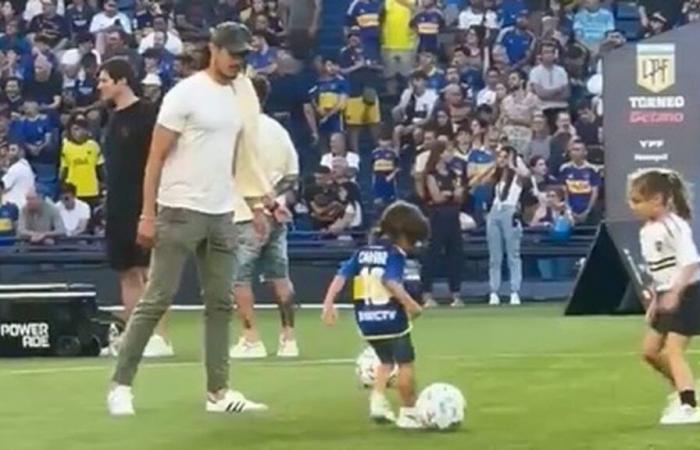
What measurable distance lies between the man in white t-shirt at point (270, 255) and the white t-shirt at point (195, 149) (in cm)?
346

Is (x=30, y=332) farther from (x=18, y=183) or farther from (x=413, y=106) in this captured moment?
(x=413, y=106)

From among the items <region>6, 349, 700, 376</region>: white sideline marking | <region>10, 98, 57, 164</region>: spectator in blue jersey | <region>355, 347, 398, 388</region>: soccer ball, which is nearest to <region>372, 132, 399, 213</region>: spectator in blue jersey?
<region>10, 98, 57, 164</region>: spectator in blue jersey

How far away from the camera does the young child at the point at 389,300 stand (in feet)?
36.0

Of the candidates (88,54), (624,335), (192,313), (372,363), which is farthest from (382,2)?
(372,363)

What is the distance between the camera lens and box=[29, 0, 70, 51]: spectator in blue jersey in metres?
30.0

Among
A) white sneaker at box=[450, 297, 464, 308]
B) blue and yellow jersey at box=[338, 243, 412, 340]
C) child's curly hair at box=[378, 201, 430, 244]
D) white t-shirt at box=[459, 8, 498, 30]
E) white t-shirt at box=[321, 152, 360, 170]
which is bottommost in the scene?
white sneaker at box=[450, 297, 464, 308]

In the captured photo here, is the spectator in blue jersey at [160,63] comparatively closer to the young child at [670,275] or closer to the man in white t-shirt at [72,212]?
the man in white t-shirt at [72,212]

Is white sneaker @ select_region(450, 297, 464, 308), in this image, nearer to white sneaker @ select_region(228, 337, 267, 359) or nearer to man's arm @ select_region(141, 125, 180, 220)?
white sneaker @ select_region(228, 337, 267, 359)

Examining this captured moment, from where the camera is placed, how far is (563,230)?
2562 cm

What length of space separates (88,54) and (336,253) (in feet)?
19.1

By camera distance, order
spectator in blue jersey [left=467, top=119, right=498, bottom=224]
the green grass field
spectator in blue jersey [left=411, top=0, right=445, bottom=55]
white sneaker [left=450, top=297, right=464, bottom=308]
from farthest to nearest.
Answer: spectator in blue jersey [left=411, top=0, right=445, bottom=55] → spectator in blue jersey [left=467, top=119, right=498, bottom=224] → white sneaker [left=450, top=297, right=464, bottom=308] → the green grass field

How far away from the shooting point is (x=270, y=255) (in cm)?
1608

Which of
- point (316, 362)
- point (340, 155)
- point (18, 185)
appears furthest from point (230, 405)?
point (340, 155)

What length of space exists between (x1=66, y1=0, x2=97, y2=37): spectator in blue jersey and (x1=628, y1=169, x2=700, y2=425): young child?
1988cm
